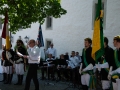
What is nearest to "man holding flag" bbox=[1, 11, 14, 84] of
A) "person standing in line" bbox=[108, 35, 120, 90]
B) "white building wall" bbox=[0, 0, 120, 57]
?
"person standing in line" bbox=[108, 35, 120, 90]

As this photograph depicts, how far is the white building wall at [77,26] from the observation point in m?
15.1

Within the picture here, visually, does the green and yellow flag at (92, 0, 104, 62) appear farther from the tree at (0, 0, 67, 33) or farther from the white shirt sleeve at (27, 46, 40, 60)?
the tree at (0, 0, 67, 33)

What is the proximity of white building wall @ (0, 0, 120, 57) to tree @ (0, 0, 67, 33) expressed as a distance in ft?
13.3

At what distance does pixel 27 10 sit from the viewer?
38.5ft

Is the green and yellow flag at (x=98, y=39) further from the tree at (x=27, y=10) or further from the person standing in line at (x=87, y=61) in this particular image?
the tree at (x=27, y=10)

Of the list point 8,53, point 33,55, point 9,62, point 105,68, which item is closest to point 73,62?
point 9,62

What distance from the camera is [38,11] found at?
12000 millimetres

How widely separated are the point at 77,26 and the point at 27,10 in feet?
21.7

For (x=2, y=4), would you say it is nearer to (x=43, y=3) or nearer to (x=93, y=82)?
(x=43, y=3)

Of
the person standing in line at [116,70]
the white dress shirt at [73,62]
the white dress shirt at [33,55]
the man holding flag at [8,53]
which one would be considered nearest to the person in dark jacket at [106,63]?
the person standing in line at [116,70]

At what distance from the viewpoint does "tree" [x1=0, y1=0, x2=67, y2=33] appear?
11.5 meters

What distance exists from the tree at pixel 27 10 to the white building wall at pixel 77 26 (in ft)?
13.3

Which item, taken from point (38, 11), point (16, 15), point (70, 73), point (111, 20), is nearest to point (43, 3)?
point (38, 11)

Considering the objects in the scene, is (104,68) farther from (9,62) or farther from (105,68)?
(9,62)
